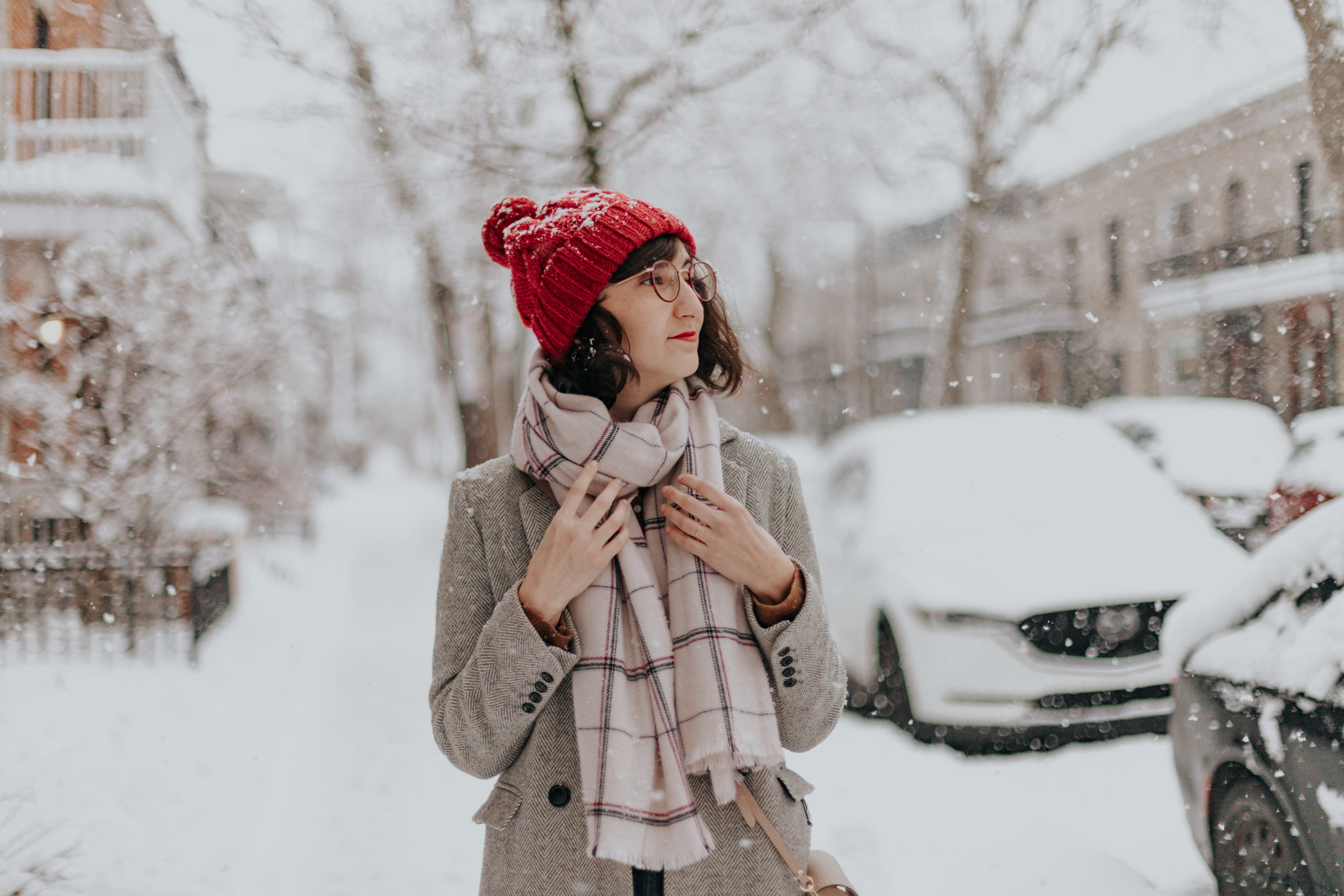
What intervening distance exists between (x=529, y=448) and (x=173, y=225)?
2.89 m

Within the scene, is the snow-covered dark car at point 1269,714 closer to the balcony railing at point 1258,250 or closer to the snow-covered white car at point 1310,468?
the snow-covered white car at point 1310,468

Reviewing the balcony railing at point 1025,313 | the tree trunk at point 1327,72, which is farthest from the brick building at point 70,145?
the tree trunk at point 1327,72

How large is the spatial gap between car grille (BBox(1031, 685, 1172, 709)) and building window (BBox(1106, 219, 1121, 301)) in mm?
1678

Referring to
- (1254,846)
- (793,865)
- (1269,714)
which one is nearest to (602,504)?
(793,865)

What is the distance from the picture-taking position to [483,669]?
1318 millimetres

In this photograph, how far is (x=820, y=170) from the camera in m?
4.68

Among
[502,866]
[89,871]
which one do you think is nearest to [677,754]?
[502,866]

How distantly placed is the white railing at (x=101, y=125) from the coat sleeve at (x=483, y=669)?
284 cm

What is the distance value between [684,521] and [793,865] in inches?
25.5

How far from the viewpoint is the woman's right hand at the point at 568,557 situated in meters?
1.32

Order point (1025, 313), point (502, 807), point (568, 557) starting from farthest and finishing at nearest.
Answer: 1. point (1025, 313)
2. point (502, 807)
3. point (568, 557)

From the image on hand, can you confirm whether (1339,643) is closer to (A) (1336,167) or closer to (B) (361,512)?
(A) (1336,167)

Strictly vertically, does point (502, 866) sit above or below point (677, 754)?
below

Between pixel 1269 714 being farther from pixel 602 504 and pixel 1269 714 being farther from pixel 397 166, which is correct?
pixel 397 166
